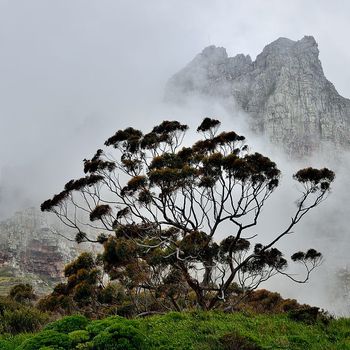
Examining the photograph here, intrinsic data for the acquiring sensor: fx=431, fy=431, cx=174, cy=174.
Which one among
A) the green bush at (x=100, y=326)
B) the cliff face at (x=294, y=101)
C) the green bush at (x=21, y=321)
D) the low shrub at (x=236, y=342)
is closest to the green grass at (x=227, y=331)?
the green bush at (x=100, y=326)

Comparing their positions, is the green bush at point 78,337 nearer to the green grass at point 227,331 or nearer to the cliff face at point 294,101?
the green grass at point 227,331

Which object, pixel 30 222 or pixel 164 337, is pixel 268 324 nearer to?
pixel 164 337

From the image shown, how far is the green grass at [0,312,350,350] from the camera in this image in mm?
8953

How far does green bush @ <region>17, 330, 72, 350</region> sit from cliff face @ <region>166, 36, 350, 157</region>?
169949 millimetres

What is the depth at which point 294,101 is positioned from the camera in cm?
17875

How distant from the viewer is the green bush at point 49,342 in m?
8.13

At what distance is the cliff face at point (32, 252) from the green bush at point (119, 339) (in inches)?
4406

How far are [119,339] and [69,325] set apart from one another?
1.93 metres

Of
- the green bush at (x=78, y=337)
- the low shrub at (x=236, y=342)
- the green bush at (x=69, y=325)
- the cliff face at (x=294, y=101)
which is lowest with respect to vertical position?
the green bush at (x=78, y=337)

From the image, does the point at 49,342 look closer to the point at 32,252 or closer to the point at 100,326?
the point at 100,326

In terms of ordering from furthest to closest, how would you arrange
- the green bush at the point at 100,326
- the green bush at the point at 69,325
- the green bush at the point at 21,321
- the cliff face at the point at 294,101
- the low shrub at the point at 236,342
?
the cliff face at the point at 294,101 → the green bush at the point at 21,321 → the green bush at the point at 69,325 → the green bush at the point at 100,326 → the low shrub at the point at 236,342

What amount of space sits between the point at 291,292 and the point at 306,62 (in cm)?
12590

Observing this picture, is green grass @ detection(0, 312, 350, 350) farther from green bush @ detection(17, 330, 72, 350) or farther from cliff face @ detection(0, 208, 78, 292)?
cliff face @ detection(0, 208, 78, 292)

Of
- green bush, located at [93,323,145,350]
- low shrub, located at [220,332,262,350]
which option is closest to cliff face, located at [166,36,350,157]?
low shrub, located at [220,332,262,350]
